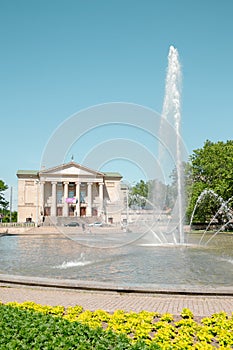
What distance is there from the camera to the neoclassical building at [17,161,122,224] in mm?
88250

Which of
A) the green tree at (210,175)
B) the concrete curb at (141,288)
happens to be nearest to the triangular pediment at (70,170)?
the green tree at (210,175)

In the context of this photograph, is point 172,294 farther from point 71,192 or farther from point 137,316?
point 71,192

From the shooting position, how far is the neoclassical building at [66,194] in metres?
88.2

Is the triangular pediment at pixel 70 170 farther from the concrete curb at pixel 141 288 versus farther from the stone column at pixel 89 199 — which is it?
the concrete curb at pixel 141 288

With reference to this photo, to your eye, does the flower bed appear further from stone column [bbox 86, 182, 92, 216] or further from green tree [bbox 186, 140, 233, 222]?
stone column [bbox 86, 182, 92, 216]

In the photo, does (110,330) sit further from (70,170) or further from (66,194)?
(66,194)

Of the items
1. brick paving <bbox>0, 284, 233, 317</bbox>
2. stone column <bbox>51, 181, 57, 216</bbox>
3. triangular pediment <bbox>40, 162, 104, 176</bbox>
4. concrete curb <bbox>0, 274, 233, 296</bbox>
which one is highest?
triangular pediment <bbox>40, 162, 104, 176</bbox>

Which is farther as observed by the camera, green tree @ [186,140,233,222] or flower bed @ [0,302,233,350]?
green tree @ [186,140,233,222]

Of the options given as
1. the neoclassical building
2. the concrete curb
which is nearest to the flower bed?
the concrete curb

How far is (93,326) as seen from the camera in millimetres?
5965

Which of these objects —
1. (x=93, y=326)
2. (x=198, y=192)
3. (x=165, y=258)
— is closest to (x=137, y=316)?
(x=93, y=326)

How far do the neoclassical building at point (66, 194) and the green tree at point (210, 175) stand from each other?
3184cm

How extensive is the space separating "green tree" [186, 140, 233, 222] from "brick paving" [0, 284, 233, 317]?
41.7m

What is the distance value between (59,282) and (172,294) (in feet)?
8.90
